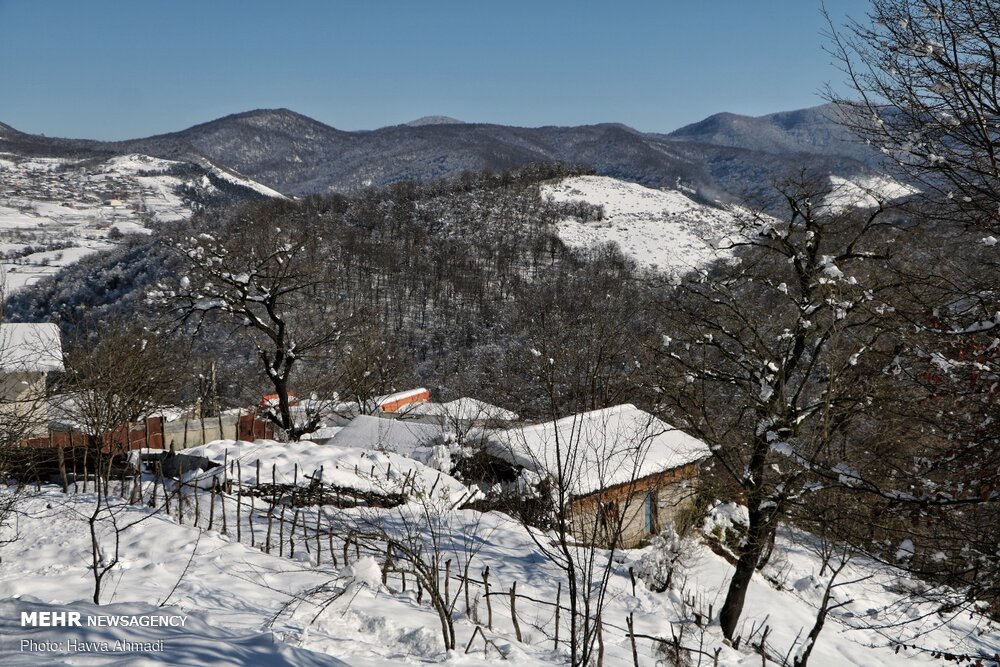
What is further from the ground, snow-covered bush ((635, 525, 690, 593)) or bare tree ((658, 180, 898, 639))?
bare tree ((658, 180, 898, 639))

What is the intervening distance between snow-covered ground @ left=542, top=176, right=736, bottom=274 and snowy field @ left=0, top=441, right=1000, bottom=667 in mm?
60758

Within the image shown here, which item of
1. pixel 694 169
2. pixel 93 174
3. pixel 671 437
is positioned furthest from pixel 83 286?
pixel 93 174

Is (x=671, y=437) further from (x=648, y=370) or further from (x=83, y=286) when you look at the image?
(x=83, y=286)

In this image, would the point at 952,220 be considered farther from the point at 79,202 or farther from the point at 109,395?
the point at 79,202

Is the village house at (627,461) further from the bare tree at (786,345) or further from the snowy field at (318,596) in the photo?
the bare tree at (786,345)

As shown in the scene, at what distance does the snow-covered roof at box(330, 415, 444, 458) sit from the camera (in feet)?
49.1

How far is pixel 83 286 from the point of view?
6919 cm

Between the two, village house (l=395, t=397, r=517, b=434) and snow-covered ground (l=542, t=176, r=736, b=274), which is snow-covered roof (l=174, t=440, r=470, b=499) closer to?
village house (l=395, t=397, r=517, b=434)

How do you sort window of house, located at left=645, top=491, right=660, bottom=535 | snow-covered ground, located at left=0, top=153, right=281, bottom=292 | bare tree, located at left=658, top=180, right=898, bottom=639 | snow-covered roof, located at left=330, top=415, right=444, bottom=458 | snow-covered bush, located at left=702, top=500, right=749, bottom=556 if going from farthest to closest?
snow-covered ground, located at left=0, top=153, right=281, bottom=292, snow-covered roof, located at left=330, top=415, right=444, bottom=458, window of house, located at left=645, top=491, right=660, bottom=535, snow-covered bush, located at left=702, top=500, right=749, bottom=556, bare tree, located at left=658, top=180, right=898, bottom=639

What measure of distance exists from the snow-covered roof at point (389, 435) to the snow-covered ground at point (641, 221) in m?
56.3

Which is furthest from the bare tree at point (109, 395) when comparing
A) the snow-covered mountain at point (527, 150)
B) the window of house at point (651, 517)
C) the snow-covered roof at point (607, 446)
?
the snow-covered mountain at point (527, 150)

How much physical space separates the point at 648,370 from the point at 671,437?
3.71 meters

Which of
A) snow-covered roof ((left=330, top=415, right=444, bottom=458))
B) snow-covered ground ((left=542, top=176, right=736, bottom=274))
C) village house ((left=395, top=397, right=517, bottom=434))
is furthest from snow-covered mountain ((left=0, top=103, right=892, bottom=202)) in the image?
snow-covered roof ((left=330, top=415, right=444, bottom=458))

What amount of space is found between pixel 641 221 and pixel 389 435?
8279 centimetres
